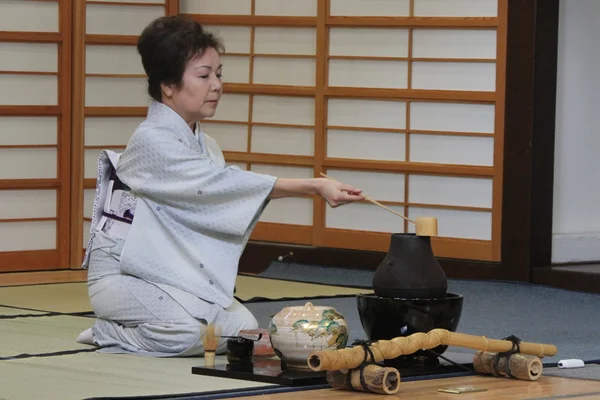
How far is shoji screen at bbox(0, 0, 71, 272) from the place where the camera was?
673 centimetres

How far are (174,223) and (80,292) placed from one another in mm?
1767

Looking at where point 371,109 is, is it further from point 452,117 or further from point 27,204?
point 27,204

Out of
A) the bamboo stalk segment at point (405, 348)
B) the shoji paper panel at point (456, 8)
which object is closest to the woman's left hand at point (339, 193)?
the bamboo stalk segment at point (405, 348)

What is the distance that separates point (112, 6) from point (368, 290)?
6.72ft

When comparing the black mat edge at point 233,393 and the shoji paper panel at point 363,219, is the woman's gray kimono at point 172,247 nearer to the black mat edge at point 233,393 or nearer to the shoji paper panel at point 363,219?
the black mat edge at point 233,393

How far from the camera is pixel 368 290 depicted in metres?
6.09

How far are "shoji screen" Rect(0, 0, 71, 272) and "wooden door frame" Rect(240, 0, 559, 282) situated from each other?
2095 mm

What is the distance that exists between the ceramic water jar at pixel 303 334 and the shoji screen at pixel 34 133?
3.32 meters

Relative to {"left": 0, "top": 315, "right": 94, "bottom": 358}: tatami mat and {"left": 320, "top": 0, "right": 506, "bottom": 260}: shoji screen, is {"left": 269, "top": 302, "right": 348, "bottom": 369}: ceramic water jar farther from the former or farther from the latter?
{"left": 320, "top": 0, "right": 506, "bottom": 260}: shoji screen

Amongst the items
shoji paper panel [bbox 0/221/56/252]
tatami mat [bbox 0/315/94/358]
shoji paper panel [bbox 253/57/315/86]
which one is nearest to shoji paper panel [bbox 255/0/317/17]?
shoji paper panel [bbox 253/57/315/86]

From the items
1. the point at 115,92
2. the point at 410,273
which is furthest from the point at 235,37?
the point at 410,273

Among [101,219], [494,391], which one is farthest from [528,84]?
[494,391]

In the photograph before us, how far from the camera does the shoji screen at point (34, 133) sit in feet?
22.1

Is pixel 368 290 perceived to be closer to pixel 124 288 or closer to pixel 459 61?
pixel 459 61
